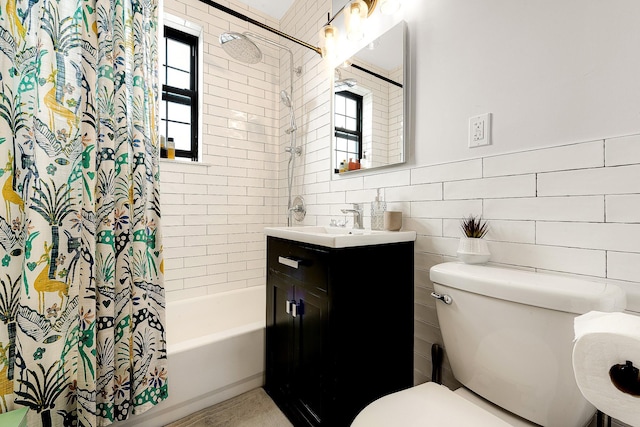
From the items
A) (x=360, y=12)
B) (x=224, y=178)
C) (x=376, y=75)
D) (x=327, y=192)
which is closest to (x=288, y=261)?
(x=327, y=192)

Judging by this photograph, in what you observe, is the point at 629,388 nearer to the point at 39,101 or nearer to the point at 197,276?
the point at 39,101

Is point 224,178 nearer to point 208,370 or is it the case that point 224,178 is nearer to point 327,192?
point 327,192

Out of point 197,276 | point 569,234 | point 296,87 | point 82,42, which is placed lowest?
point 197,276

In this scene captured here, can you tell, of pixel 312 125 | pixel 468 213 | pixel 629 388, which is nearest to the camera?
pixel 629 388

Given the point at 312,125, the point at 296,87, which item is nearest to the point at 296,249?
the point at 312,125

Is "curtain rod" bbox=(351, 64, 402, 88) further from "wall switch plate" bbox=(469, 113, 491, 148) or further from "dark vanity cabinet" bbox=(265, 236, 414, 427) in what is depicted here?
"dark vanity cabinet" bbox=(265, 236, 414, 427)

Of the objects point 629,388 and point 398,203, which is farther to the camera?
point 398,203

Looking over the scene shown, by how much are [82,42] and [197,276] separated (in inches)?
61.9

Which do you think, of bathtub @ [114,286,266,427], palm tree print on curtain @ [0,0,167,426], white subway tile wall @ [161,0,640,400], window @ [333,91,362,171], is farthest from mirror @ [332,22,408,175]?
bathtub @ [114,286,266,427]

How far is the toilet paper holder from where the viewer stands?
0.49 meters

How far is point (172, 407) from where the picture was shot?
137cm

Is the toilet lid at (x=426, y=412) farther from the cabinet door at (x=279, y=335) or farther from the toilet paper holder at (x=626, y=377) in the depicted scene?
the cabinet door at (x=279, y=335)

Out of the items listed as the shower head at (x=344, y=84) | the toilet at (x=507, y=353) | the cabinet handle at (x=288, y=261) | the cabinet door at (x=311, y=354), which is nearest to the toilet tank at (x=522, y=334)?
the toilet at (x=507, y=353)

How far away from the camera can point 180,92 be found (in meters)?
2.21
